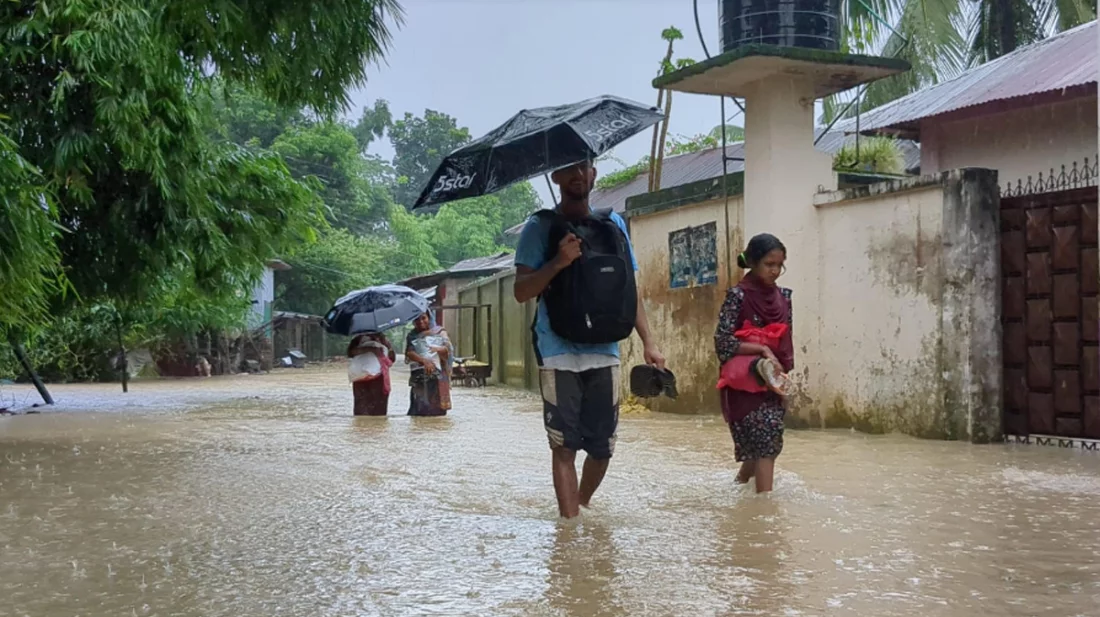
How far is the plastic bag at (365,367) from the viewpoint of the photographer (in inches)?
481

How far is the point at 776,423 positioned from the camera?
19.0ft

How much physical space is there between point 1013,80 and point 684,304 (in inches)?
195

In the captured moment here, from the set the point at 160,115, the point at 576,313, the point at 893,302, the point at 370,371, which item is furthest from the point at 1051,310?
the point at 160,115

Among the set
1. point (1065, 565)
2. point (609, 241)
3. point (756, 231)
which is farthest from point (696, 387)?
point (1065, 565)

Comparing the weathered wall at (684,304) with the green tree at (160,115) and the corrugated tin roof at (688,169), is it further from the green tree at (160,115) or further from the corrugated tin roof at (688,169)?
the corrugated tin roof at (688,169)

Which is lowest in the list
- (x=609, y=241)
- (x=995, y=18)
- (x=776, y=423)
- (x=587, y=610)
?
(x=587, y=610)

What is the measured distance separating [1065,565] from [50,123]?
8160mm

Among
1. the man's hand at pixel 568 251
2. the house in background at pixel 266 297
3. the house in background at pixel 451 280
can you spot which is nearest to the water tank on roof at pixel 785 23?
the man's hand at pixel 568 251

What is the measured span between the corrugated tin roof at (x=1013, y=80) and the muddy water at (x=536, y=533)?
5316 mm

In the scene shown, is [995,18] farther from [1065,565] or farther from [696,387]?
[1065,565]

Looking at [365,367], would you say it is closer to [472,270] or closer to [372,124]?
[472,270]

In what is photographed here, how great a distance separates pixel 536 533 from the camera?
16.0 feet

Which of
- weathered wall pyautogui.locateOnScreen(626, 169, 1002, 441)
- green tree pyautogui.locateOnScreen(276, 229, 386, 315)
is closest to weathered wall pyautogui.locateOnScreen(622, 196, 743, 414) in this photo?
weathered wall pyautogui.locateOnScreen(626, 169, 1002, 441)

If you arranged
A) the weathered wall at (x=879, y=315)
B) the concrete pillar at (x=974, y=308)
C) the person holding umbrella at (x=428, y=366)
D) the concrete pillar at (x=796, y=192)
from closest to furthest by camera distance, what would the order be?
1. the concrete pillar at (x=974, y=308)
2. the weathered wall at (x=879, y=315)
3. the concrete pillar at (x=796, y=192)
4. the person holding umbrella at (x=428, y=366)
